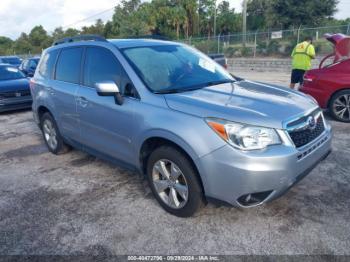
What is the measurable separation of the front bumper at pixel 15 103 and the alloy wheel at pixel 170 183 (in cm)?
737

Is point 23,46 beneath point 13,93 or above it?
above

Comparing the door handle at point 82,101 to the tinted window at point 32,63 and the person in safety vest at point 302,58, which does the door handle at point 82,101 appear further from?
the tinted window at point 32,63

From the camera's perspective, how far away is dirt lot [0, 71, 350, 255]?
292cm

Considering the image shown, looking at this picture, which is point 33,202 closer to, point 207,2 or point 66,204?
point 66,204

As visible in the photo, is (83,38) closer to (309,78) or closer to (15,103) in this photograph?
(309,78)

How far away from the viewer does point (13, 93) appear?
9.30 meters

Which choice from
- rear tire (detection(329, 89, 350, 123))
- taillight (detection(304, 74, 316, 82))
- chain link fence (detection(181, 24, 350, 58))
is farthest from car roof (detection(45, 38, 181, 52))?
chain link fence (detection(181, 24, 350, 58))

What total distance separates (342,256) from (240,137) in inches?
50.2

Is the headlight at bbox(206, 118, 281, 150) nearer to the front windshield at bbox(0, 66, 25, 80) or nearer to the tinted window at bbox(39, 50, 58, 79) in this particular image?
the tinted window at bbox(39, 50, 58, 79)

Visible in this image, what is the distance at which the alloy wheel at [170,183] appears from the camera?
3189 millimetres

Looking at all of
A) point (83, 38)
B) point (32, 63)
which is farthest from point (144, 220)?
point (32, 63)

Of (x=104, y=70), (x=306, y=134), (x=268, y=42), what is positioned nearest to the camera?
(x=306, y=134)

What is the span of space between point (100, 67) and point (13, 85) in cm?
647

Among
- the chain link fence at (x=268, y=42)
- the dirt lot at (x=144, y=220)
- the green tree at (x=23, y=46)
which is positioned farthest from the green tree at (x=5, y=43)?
the dirt lot at (x=144, y=220)
